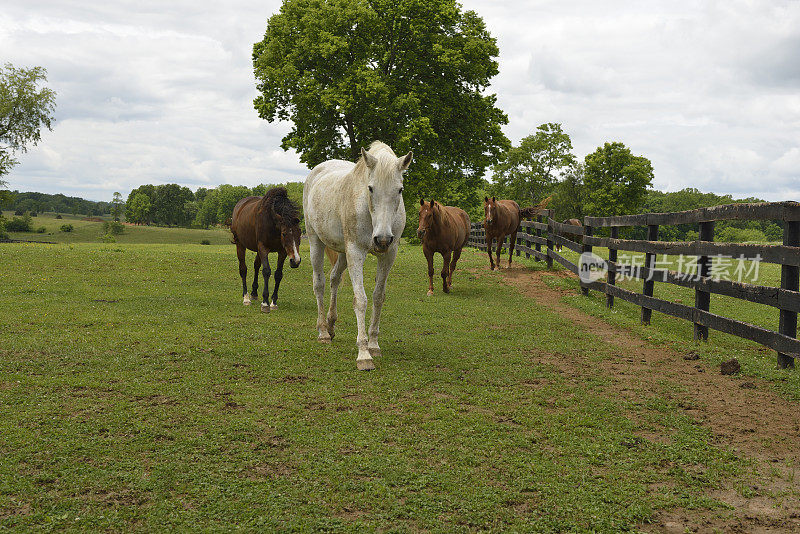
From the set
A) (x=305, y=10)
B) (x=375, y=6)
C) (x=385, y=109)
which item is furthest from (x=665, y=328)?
(x=305, y=10)

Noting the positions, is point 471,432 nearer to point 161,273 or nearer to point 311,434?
point 311,434

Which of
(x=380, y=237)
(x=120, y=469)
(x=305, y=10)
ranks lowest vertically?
(x=120, y=469)

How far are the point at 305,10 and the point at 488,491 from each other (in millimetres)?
23887

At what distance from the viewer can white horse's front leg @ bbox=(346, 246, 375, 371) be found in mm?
6059

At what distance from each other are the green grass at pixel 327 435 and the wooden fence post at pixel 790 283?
1844 millimetres

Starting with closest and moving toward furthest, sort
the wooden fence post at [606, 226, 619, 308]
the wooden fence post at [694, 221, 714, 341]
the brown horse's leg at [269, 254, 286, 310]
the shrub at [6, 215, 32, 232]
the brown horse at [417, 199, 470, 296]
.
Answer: the wooden fence post at [694, 221, 714, 341] → the brown horse's leg at [269, 254, 286, 310] → the wooden fence post at [606, 226, 619, 308] → the brown horse at [417, 199, 470, 296] → the shrub at [6, 215, 32, 232]

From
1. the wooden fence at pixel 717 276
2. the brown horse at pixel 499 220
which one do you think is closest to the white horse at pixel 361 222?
the wooden fence at pixel 717 276

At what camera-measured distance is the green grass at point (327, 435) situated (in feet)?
9.78

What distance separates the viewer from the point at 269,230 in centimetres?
1052

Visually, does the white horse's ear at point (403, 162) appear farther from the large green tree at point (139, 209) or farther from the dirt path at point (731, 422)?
the large green tree at point (139, 209)

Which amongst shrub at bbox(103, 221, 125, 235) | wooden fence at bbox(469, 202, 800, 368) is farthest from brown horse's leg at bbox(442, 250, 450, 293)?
shrub at bbox(103, 221, 125, 235)

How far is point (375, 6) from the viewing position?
22.3 m

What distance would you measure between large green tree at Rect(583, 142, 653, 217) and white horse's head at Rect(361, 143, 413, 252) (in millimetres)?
51409

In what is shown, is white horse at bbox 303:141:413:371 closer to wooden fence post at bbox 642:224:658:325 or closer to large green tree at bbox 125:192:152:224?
wooden fence post at bbox 642:224:658:325
